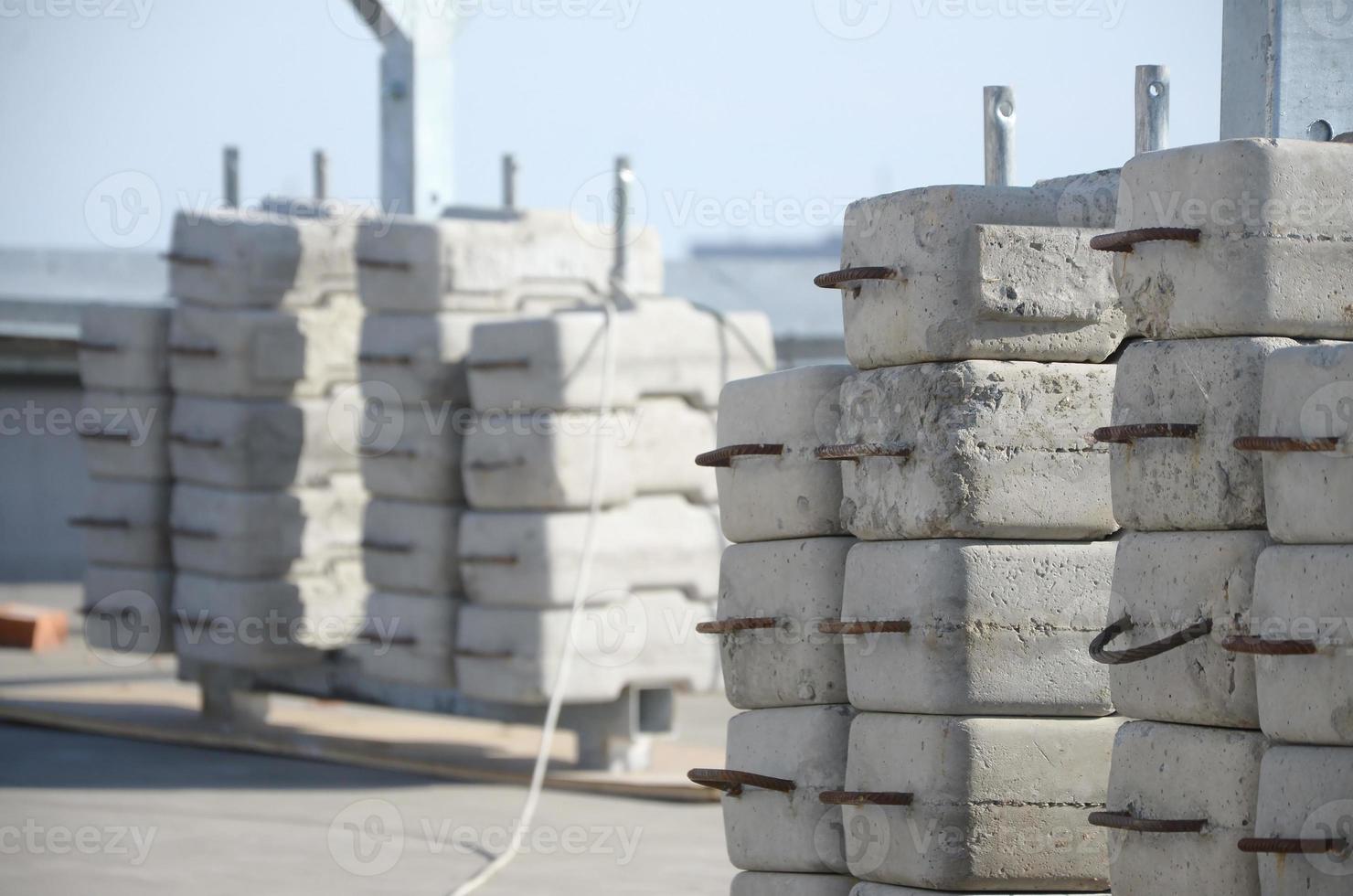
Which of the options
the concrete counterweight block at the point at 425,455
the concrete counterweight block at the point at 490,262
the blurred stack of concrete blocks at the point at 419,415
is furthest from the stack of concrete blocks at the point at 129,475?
the concrete counterweight block at the point at 425,455

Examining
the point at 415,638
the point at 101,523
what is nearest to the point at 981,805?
the point at 415,638

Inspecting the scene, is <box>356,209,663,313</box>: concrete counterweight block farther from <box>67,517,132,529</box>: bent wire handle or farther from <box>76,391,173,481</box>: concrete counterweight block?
<box>67,517,132,529</box>: bent wire handle

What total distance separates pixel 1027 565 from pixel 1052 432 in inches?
12.4

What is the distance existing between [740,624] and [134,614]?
5.84m

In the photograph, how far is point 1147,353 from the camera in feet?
12.9

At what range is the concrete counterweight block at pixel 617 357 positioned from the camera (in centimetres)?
804

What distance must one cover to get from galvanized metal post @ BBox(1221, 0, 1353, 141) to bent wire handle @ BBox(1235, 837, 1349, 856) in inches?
76.6

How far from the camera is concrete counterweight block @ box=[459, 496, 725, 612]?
8.03 m

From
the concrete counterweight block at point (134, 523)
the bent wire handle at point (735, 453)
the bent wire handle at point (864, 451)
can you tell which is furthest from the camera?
the concrete counterweight block at point (134, 523)

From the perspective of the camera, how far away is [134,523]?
9.81 m

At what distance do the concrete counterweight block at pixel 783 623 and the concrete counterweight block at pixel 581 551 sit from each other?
10.4 ft

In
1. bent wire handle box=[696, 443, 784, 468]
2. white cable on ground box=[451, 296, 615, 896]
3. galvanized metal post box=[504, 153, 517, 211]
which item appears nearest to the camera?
bent wire handle box=[696, 443, 784, 468]

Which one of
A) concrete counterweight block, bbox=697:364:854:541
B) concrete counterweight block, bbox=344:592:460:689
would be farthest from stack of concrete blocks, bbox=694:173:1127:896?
concrete counterweight block, bbox=344:592:460:689

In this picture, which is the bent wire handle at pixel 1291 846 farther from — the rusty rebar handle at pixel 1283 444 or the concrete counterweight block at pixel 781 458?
the concrete counterweight block at pixel 781 458
